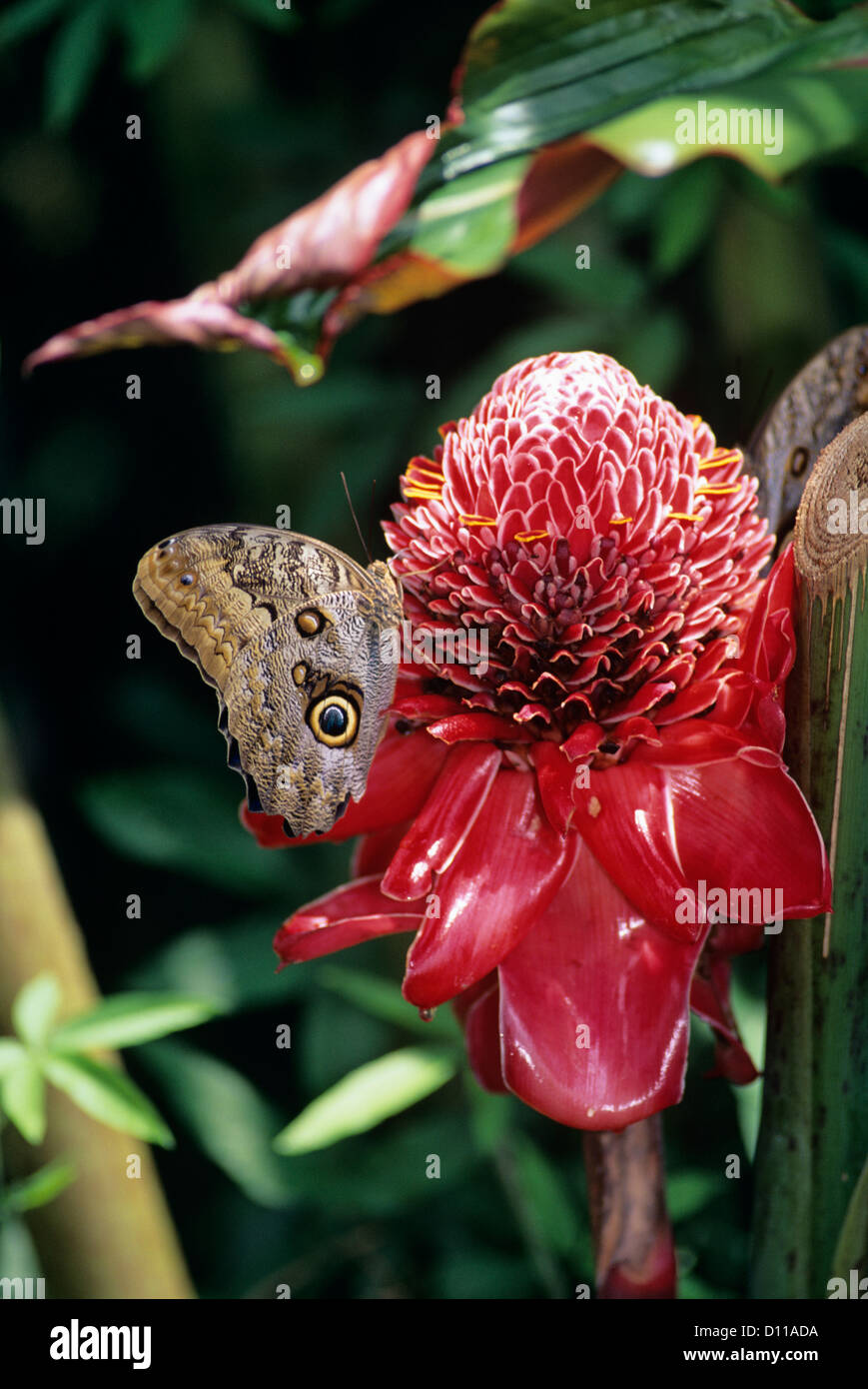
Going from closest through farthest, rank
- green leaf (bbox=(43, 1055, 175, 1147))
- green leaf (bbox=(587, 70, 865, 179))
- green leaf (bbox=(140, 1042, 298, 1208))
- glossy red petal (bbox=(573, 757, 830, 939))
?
glossy red petal (bbox=(573, 757, 830, 939)) → green leaf (bbox=(587, 70, 865, 179)) → green leaf (bbox=(43, 1055, 175, 1147)) → green leaf (bbox=(140, 1042, 298, 1208))

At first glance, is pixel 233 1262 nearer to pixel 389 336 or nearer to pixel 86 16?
pixel 389 336

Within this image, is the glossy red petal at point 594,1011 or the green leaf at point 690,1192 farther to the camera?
the green leaf at point 690,1192

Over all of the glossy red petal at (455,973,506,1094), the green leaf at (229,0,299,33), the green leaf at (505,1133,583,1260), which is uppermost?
the green leaf at (229,0,299,33)

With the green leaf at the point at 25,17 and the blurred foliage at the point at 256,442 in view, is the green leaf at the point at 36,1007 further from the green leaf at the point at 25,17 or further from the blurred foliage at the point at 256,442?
the green leaf at the point at 25,17

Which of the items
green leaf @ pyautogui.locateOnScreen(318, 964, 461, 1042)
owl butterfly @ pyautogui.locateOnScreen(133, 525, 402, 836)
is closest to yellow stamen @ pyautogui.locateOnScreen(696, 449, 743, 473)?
owl butterfly @ pyautogui.locateOnScreen(133, 525, 402, 836)

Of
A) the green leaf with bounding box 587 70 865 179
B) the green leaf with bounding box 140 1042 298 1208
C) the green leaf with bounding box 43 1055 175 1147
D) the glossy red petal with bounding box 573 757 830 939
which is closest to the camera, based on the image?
the glossy red petal with bounding box 573 757 830 939

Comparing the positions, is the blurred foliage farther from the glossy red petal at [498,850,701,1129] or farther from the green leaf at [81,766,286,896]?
the glossy red petal at [498,850,701,1129]

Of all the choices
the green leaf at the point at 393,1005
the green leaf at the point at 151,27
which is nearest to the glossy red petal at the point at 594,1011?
the green leaf at the point at 393,1005
